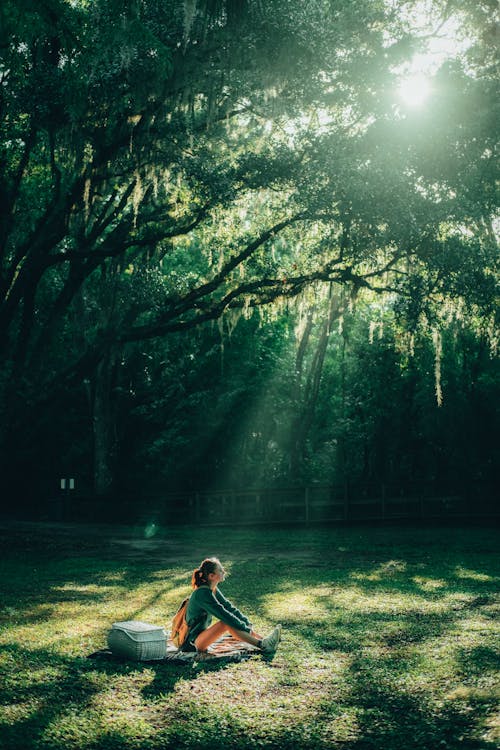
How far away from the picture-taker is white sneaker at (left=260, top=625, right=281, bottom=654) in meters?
7.58

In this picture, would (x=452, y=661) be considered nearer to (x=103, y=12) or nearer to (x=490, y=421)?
(x=103, y=12)

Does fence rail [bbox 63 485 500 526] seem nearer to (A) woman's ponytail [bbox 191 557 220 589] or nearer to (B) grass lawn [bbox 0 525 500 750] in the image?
(B) grass lawn [bbox 0 525 500 750]

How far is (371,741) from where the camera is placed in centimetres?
512

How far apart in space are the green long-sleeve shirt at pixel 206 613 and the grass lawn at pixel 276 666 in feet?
1.43

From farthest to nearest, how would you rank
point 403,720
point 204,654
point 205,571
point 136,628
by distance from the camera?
point 205,571
point 204,654
point 136,628
point 403,720

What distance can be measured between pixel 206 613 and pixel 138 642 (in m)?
0.85

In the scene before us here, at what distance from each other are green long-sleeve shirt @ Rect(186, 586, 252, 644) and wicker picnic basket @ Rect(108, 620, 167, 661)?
0.43 m

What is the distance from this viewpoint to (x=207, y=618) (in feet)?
25.6

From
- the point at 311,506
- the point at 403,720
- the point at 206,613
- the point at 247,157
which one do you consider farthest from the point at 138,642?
the point at 311,506

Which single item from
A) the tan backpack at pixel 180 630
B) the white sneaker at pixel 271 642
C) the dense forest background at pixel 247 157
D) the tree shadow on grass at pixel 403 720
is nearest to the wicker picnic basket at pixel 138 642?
the tan backpack at pixel 180 630

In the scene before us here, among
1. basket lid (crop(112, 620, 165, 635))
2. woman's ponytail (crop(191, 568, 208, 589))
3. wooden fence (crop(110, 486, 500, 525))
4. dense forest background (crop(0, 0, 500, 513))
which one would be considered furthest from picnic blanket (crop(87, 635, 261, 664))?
wooden fence (crop(110, 486, 500, 525))

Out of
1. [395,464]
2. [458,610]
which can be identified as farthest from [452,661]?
[395,464]

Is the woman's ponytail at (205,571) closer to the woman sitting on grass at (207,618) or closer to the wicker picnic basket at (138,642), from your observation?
the woman sitting on grass at (207,618)

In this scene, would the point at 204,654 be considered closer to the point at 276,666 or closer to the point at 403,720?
the point at 276,666
